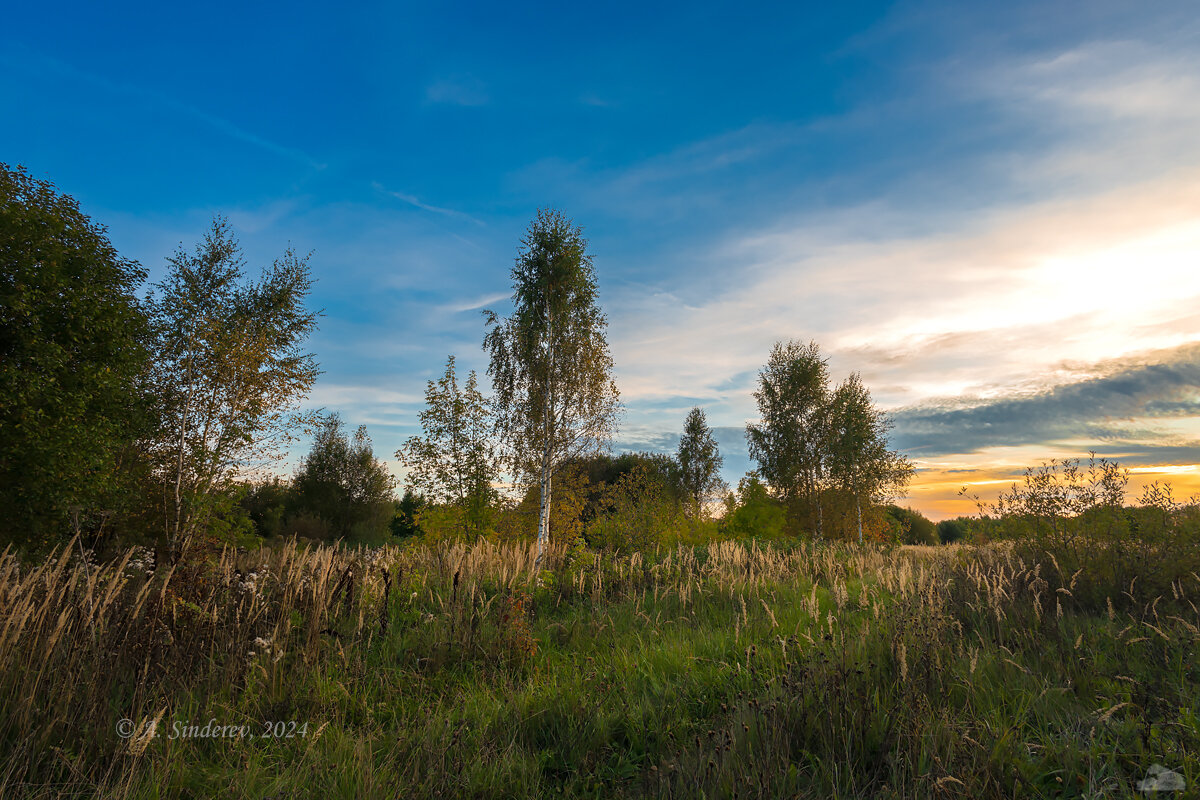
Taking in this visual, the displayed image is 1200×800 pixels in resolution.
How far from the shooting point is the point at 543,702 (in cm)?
407

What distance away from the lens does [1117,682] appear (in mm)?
3928

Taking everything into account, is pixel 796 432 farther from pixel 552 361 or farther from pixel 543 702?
pixel 543 702

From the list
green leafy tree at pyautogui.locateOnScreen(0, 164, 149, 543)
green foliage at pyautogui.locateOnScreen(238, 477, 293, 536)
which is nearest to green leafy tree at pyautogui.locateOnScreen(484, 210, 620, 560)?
green leafy tree at pyautogui.locateOnScreen(0, 164, 149, 543)

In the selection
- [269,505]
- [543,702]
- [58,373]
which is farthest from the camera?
[269,505]

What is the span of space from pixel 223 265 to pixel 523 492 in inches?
558

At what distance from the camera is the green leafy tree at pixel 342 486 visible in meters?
35.1

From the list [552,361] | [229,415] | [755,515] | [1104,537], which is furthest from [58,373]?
[755,515]

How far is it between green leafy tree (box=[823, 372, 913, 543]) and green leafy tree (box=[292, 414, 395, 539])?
27340 millimetres

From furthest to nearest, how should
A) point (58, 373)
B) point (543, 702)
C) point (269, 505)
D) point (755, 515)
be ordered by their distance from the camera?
point (269, 505), point (755, 515), point (58, 373), point (543, 702)

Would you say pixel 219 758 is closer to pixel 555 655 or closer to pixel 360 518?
pixel 555 655

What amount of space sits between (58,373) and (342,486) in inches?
925

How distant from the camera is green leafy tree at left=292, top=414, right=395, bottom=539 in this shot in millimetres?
35062

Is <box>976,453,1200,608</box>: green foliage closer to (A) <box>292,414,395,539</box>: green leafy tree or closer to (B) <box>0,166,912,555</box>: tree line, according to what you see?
(B) <box>0,166,912,555</box>: tree line

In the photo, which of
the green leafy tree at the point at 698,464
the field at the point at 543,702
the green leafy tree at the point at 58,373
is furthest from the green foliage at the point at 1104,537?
the green leafy tree at the point at 698,464
